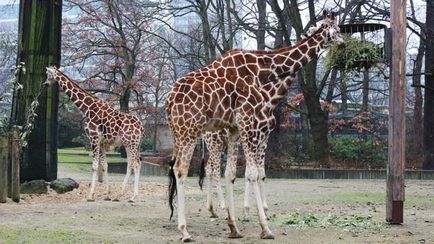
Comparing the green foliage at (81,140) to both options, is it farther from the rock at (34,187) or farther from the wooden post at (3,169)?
the wooden post at (3,169)

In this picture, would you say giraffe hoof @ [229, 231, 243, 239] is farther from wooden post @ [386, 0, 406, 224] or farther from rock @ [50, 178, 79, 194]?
rock @ [50, 178, 79, 194]

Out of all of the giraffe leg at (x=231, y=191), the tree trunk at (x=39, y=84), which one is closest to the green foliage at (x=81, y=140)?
the tree trunk at (x=39, y=84)

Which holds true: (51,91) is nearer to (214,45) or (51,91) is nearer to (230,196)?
(230,196)

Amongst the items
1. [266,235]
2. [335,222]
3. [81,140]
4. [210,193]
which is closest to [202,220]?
[210,193]

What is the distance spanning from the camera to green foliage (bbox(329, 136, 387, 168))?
28047mm

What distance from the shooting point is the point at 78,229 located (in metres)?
10.2

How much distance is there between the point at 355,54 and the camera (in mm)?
11609

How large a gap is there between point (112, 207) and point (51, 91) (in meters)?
4.45

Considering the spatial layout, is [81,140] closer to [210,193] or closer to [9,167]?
[9,167]

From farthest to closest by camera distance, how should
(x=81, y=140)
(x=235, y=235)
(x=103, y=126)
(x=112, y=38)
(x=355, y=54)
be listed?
(x=81, y=140), (x=112, y=38), (x=103, y=126), (x=355, y=54), (x=235, y=235)

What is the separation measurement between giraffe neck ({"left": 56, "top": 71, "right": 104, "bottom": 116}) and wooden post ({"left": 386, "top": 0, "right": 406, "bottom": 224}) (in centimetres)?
726

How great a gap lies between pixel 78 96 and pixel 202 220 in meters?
5.55

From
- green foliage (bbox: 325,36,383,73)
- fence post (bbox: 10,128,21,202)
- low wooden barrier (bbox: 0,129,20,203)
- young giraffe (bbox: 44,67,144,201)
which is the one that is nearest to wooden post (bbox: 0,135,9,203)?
low wooden barrier (bbox: 0,129,20,203)

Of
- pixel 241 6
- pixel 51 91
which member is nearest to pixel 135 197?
pixel 51 91
